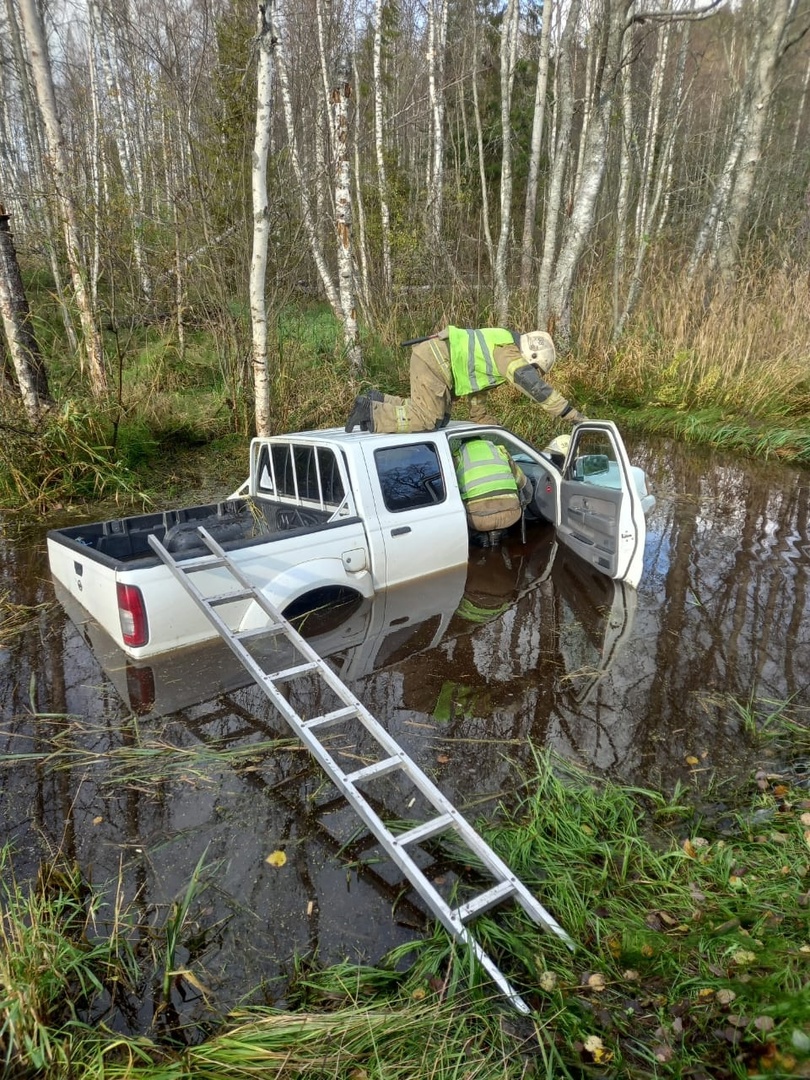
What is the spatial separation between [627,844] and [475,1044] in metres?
1.07

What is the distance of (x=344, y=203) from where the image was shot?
910 cm

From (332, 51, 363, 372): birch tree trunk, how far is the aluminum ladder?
688 cm

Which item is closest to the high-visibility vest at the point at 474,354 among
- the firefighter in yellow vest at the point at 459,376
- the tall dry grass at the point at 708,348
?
the firefighter in yellow vest at the point at 459,376

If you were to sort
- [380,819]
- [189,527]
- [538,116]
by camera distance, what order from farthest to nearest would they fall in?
[538,116] → [189,527] → [380,819]

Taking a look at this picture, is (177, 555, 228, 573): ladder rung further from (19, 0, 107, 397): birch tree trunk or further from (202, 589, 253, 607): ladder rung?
(19, 0, 107, 397): birch tree trunk

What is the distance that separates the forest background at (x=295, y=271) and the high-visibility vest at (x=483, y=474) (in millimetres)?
3346

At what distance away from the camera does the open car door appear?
16.2 feet

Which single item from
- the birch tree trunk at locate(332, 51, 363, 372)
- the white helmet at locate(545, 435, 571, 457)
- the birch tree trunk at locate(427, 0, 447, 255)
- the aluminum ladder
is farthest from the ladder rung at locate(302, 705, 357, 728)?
the birch tree trunk at locate(427, 0, 447, 255)

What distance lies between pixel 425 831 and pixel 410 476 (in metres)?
3.15

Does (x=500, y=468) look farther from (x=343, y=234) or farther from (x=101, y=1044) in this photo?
(x=343, y=234)

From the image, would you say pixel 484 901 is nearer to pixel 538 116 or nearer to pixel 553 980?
pixel 553 980

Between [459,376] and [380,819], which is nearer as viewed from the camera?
[380,819]

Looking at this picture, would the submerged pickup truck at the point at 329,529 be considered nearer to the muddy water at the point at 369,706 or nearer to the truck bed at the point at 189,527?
the truck bed at the point at 189,527

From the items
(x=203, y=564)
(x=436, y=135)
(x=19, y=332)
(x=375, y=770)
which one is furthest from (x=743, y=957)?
(x=436, y=135)
